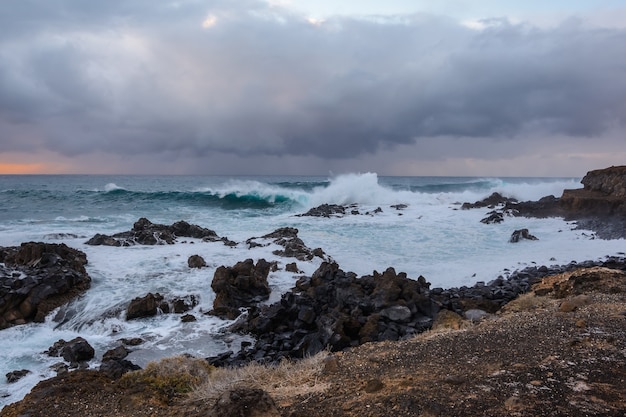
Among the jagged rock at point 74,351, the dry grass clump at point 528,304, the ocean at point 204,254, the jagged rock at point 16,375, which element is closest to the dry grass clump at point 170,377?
the ocean at point 204,254

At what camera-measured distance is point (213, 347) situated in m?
9.48

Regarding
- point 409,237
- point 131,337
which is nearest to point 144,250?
point 131,337

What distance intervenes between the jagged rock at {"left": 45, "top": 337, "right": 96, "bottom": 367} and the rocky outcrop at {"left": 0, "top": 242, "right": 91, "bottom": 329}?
2.19m

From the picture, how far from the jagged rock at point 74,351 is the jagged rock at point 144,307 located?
190 centimetres

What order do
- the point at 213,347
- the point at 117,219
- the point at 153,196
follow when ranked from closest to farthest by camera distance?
the point at 213,347 < the point at 117,219 < the point at 153,196

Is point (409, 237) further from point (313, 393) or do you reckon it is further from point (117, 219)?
point (117, 219)

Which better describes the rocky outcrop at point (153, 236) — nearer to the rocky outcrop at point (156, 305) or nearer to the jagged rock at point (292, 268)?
the jagged rock at point (292, 268)

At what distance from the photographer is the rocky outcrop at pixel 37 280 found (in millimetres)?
10641

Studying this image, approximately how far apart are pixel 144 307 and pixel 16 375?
3.48 metres

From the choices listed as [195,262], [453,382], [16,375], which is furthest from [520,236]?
[16,375]

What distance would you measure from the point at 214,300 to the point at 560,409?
370 inches

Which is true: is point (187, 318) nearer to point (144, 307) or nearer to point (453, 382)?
point (144, 307)

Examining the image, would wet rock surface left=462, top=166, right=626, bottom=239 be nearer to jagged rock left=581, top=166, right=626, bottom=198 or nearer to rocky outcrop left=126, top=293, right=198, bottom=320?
jagged rock left=581, top=166, right=626, bottom=198

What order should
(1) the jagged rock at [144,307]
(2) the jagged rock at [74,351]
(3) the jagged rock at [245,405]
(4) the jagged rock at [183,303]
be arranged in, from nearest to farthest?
(3) the jagged rock at [245,405] < (2) the jagged rock at [74,351] < (1) the jagged rock at [144,307] < (4) the jagged rock at [183,303]
